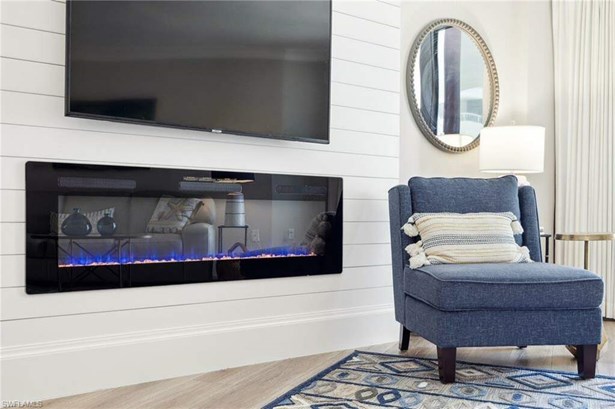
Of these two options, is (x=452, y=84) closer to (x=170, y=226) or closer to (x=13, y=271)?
(x=170, y=226)

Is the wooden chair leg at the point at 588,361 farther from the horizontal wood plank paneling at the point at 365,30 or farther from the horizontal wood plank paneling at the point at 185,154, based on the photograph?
the horizontal wood plank paneling at the point at 365,30

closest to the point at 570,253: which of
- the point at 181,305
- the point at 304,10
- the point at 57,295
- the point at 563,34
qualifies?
the point at 563,34

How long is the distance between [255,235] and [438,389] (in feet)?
3.52

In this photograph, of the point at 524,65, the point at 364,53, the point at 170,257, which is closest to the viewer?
the point at 170,257

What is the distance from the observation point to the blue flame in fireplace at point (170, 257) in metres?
2.21

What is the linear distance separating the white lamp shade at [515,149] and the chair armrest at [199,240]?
1787 mm

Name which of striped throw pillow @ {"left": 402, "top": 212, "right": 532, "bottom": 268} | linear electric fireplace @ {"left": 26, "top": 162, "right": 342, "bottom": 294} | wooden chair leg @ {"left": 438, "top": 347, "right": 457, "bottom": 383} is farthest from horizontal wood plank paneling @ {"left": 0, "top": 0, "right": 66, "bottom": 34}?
wooden chair leg @ {"left": 438, "top": 347, "right": 457, "bottom": 383}

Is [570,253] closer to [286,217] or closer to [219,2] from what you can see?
[286,217]

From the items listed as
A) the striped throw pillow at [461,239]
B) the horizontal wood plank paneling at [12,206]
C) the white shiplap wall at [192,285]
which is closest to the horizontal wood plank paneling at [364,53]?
the white shiplap wall at [192,285]

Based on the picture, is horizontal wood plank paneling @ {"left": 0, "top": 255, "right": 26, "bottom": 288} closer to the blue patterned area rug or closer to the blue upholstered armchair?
the blue patterned area rug

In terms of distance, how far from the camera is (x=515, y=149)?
332cm

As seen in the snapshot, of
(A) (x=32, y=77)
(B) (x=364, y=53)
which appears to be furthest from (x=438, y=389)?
(A) (x=32, y=77)

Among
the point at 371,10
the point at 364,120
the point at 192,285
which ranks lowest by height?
the point at 192,285

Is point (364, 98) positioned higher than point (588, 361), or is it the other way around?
point (364, 98)
